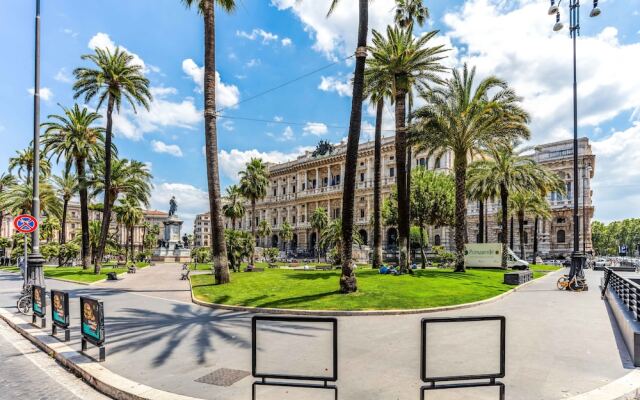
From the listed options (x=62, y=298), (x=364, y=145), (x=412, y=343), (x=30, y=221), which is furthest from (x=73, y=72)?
(x=364, y=145)

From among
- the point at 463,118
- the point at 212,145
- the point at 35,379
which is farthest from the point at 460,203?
the point at 35,379

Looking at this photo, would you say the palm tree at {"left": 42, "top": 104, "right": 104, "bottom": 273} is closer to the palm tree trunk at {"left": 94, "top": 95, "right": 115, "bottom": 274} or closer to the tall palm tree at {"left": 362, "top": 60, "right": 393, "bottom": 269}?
the palm tree trunk at {"left": 94, "top": 95, "right": 115, "bottom": 274}

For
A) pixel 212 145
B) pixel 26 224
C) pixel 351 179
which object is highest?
pixel 212 145

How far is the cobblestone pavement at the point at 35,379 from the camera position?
237 inches

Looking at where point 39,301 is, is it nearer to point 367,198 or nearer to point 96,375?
point 96,375

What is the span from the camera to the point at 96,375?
6.50 m

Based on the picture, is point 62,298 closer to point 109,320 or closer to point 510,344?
point 109,320

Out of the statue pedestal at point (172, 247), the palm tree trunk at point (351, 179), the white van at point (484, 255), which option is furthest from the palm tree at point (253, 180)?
the palm tree trunk at point (351, 179)

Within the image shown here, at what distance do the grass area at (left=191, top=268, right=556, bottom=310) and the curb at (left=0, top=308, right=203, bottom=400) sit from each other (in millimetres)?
6322

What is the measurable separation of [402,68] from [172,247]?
4175cm

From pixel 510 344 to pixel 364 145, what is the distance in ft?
218

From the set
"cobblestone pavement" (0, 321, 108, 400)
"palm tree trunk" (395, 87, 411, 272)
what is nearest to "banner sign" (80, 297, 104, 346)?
"cobblestone pavement" (0, 321, 108, 400)

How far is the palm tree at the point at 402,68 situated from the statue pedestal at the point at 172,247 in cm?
3789

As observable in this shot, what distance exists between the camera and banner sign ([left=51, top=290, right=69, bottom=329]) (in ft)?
28.6
